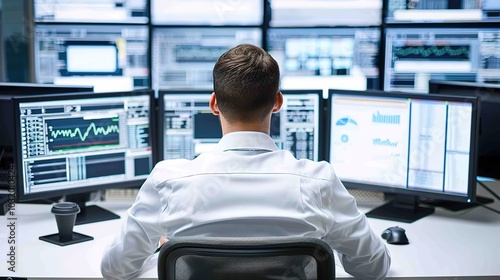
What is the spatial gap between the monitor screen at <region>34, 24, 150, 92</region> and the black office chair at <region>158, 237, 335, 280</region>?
270 cm

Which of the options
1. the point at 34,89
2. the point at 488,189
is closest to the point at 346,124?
the point at 488,189

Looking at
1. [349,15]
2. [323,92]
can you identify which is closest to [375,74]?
[349,15]

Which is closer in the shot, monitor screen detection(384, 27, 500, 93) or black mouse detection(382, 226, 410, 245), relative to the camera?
black mouse detection(382, 226, 410, 245)

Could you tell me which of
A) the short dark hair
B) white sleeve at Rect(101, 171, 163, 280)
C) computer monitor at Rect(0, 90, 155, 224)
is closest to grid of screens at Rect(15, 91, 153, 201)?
computer monitor at Rect(0, 90, 155, 224)

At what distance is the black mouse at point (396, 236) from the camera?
210 cm

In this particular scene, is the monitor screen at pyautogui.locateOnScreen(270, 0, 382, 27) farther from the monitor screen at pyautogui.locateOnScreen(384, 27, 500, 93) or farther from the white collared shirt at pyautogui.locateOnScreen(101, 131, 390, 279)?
the white collared shirt at pyautogui.locateOnScreen(101, 131, 390, 279)

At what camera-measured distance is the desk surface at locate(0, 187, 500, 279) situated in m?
1.87

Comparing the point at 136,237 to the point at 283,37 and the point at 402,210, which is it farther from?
the point at 283,37

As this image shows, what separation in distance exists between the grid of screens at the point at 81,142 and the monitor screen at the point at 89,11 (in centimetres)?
168

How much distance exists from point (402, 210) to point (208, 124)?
732 millimetres

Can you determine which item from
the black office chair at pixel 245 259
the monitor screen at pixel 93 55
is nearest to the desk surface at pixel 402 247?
the black office chair at pixel 245 259

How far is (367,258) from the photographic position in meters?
1.74

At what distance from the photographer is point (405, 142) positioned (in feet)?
7.72

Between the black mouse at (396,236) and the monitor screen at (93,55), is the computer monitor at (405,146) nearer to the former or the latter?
the black mouse at (396,236)
